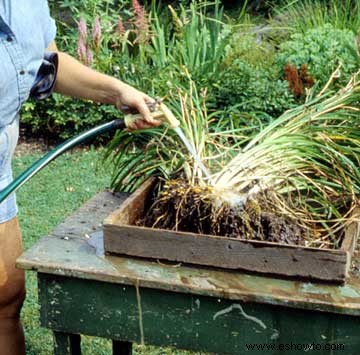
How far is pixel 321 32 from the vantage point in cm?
594

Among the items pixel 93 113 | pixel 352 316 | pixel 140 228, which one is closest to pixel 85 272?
pixel 140 228

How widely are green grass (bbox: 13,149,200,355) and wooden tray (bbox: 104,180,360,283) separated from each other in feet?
4.47

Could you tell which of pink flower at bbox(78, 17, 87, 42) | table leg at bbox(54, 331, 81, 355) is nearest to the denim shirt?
table leg at bbox(54, 331, 81, 355)

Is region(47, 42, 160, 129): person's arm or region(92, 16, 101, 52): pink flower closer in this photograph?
region(47, 42, 160, 129): person's arm

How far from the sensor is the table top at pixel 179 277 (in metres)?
1.92

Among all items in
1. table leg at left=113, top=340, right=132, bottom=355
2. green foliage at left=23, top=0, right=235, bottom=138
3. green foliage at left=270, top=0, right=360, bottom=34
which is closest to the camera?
table leg at left=113, top=340, right=132, bottom=355

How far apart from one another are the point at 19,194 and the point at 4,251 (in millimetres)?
2610

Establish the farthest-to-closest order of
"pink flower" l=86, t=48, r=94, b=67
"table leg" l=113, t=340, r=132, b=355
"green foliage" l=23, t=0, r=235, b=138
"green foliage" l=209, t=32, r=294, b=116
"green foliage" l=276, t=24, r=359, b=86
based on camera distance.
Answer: "pink flower" l=86, t=48, r=94, b=67
"green foliage" l=23, t=0, r=235, b=138
"green foliage" l=276, t=24, r=359, b=86
"green foliage" l=209, t=32, r=294, b=116
"table leg" l=113, t=340, r=132, b=355

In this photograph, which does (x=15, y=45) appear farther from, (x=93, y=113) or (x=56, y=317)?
(x=93, y=113)

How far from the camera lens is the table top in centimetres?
192

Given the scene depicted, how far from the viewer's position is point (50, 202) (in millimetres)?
4840

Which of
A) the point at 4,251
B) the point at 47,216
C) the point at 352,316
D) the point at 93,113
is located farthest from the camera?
the point at 93,113

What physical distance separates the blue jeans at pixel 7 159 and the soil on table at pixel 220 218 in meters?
0.48

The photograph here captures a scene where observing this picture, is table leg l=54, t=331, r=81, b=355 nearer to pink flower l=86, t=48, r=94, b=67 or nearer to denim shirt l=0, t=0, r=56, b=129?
denim shirt l=0, t=0, r=56, b=129
